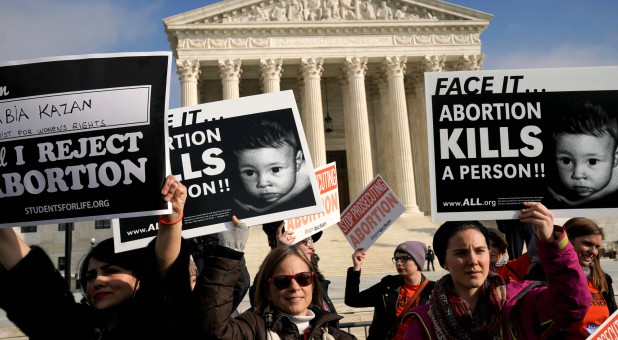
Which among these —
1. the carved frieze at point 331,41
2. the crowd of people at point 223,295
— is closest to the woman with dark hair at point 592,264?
the crowd of people at point 223,295

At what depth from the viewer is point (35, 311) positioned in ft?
11.5

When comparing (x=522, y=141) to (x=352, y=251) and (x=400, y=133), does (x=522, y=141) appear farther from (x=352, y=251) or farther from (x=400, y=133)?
(x=400, y=133)

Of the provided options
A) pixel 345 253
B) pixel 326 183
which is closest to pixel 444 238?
pixel 326 183

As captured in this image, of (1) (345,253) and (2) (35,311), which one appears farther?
(1) (345,253)

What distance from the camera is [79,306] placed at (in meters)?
3.56

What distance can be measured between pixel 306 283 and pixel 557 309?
155cm

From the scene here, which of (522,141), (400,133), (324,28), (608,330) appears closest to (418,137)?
(400,133)

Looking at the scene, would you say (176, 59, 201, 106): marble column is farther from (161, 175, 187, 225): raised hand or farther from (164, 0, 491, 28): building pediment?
(161, 175, 187, 225): raised hand

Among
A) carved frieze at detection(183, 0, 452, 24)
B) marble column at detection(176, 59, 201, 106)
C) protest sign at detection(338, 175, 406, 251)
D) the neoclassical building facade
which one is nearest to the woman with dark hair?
protest sign at detection(338, 175, 406, 251)

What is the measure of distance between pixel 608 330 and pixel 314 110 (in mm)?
37836

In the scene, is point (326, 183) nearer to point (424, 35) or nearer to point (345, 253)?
point (345, 253)

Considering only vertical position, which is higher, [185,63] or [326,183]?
[185,63]

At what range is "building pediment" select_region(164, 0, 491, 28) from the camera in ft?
140

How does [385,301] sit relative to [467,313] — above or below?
below
